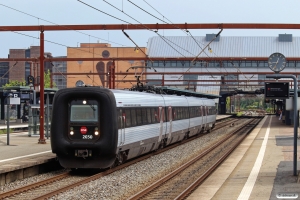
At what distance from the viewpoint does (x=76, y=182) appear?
16.4m

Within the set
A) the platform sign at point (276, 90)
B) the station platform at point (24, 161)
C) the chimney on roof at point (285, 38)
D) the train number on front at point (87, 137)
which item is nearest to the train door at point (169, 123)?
the station platform at point (24, 161)

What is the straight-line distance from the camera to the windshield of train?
1841 centimetres

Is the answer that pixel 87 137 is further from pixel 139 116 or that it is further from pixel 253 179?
pixel 253 179

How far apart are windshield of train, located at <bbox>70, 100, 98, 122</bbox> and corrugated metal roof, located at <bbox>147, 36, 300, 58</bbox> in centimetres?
7565

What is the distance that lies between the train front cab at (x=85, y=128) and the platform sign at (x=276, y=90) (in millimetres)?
4854

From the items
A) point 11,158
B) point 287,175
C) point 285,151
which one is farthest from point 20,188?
point 285,151

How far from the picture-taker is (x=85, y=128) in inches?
722

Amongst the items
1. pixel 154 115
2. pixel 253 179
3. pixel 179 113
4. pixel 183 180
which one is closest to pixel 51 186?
pixel 183 180

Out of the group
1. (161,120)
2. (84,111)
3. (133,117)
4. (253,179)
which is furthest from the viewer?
(161,120)

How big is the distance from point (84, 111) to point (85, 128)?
20.9 inches

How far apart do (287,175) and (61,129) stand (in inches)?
265

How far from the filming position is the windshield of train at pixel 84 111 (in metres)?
18.4

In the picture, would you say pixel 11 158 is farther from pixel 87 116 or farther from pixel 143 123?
pixel 143 123

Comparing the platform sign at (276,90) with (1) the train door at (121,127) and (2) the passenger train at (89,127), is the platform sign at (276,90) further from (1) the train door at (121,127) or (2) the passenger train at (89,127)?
(1) the train door at (121,127)
